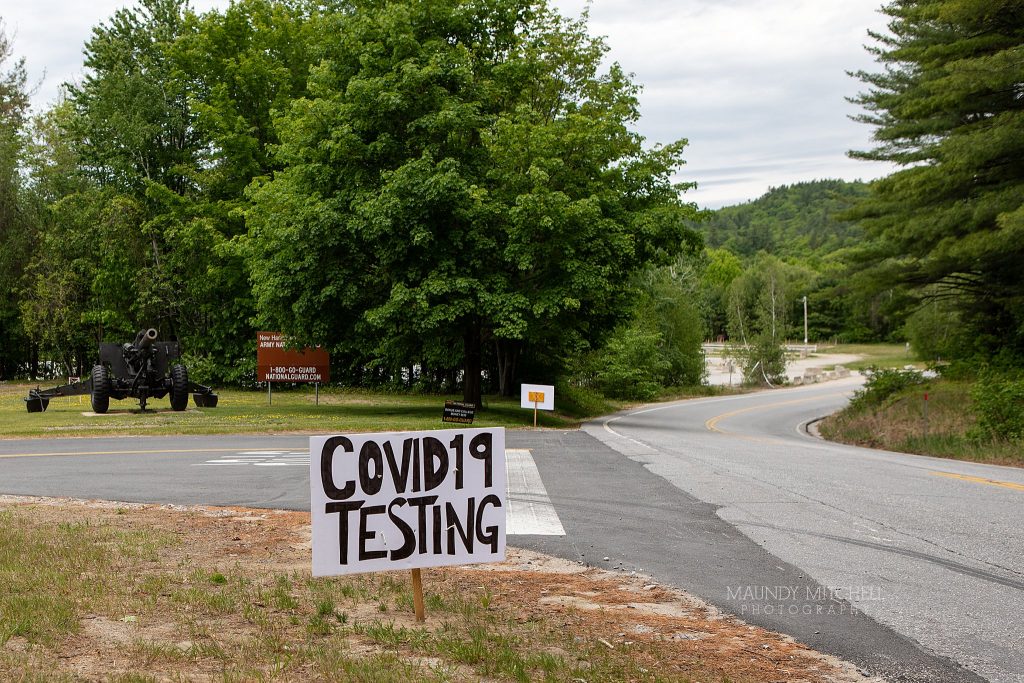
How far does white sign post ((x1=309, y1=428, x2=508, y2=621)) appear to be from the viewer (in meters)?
5.53

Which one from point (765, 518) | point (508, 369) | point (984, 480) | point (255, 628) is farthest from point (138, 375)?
point (255, 628)

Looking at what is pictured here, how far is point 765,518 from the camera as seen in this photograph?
382 inches

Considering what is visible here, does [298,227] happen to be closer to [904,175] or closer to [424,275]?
[424,275]

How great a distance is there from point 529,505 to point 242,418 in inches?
633

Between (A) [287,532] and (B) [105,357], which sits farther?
(B) [105,357]

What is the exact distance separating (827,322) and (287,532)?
115 m

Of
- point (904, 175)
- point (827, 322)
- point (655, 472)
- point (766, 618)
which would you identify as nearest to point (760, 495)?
point (655, 472)

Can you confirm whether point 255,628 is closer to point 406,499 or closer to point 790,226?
point 406,499

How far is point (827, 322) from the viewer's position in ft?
380

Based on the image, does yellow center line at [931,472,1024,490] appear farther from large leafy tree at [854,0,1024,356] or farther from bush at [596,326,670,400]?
bush at [596,326,670,400]

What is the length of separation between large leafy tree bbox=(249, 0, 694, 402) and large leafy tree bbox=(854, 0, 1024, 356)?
704 cm

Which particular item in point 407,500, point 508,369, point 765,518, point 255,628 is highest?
point 508,369

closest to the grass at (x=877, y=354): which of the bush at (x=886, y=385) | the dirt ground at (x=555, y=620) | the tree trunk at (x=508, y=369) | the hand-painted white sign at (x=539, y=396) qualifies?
the bush at (x=886, y=385)

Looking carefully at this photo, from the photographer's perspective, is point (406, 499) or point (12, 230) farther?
point (12, 230)
